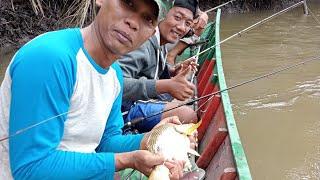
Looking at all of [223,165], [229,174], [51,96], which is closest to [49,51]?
[51,96]

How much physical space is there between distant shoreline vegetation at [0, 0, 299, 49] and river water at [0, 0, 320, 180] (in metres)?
0.54

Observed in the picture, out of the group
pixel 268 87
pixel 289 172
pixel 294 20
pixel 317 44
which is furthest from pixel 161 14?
pixel 294 20

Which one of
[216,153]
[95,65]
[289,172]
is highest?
[95,65]

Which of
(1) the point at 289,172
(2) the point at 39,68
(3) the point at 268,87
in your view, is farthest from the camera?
(3) the point at 268,87

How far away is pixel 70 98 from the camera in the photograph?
168 cm

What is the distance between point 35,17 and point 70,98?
330 inches

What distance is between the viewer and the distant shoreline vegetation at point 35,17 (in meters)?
8.94

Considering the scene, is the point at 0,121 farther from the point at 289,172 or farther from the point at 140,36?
the point at 289,172

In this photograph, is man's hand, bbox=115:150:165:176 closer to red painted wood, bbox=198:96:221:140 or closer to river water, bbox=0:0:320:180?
red painted wood, bbox=198:96:221:140

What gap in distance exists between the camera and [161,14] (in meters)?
1.85

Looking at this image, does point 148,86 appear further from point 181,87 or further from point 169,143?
point 169,143

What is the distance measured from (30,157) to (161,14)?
2.38 ft

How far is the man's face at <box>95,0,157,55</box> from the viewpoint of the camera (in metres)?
1.74

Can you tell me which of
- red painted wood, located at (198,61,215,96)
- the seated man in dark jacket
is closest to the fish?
the seated man in dark jacket
